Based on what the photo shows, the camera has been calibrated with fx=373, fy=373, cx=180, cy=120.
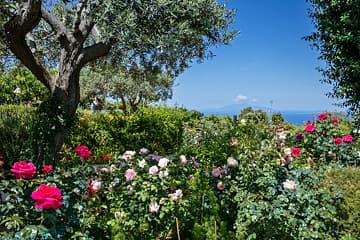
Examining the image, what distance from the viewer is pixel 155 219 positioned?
3.21 meters

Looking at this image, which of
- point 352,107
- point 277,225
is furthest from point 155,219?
point 352,107

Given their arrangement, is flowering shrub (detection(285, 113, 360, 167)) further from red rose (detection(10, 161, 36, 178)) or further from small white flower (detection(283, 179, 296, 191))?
red rose (detection(10, 161, 36, 178))

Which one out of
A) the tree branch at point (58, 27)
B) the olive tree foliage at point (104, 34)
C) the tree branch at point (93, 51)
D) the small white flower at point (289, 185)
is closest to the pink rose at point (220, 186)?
the small white flower at point (289, 185)

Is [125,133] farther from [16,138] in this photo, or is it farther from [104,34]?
[104,34]

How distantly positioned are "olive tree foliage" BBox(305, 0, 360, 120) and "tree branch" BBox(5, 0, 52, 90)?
582 cm

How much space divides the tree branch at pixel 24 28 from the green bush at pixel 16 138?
1.22 m

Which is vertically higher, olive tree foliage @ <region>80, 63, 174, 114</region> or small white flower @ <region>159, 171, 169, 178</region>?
olive tree foliage @ <region>80, 63, 174, 114</region>

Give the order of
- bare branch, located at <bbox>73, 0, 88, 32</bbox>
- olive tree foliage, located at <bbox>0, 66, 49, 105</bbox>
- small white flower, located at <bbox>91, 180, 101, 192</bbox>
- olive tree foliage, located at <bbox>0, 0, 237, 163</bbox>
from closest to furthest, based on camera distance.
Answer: small white flower, located at <bbox>91, 180, 101, 192</bbox>
olive tree foliage, located at <bbox>0, 0, 237, 163</bbox>
bare branch, located at <bbox>73, 0, 88, 32</bbox>
olive tree foliage, located at <bbox>0, 66, 49, 105</bbox>

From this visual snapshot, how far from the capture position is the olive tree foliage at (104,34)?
496 centimetres

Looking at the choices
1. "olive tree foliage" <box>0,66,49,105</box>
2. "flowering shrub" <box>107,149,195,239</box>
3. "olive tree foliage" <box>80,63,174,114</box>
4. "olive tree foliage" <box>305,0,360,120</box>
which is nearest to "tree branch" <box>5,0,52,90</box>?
"flowering shrub" <box>107,149,195,239</box>

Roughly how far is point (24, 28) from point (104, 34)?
4.17ft

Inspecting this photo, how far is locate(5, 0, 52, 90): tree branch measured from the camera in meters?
5.09

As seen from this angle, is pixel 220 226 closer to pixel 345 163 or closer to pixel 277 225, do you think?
pixel 277 225

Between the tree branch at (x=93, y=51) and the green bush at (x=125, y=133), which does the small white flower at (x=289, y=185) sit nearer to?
the tree branch at (x=93, y=51)
